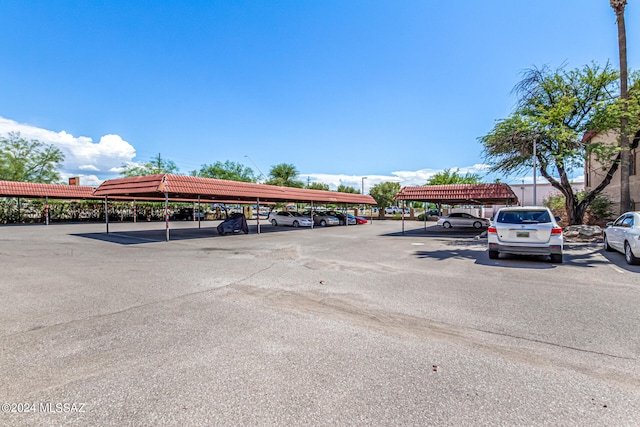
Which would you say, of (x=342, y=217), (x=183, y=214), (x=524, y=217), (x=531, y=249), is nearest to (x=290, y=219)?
(x=342, y=217)

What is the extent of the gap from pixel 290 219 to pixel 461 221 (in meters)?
14.7

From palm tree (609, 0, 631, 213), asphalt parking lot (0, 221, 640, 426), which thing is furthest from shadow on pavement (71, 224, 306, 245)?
palm tree (609, 0, 631, 213)

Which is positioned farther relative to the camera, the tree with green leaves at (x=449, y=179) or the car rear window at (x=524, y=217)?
the tree with green leaves at (x=449, y=179)

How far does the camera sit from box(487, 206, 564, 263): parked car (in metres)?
8.90

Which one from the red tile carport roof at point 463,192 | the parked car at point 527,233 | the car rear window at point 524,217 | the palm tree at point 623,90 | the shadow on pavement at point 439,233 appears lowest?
the shadow on pavement at point 439,233

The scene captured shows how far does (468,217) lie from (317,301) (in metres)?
24.8

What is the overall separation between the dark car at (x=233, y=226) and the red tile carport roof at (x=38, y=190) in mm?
11067

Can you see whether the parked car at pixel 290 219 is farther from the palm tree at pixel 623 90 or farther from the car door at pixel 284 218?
the palm tree at pixel 623 90

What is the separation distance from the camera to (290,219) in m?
28.1

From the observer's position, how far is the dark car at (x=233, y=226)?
64.3ft

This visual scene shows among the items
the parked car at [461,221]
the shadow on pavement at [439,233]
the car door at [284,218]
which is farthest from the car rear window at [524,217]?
the car door at [284,218]

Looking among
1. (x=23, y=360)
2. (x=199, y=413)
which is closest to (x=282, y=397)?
(x=199, y=413)

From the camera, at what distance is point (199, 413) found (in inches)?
98.8

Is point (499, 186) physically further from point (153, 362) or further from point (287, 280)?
point (153, 362)
